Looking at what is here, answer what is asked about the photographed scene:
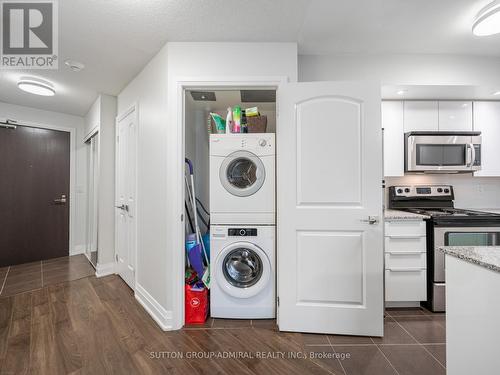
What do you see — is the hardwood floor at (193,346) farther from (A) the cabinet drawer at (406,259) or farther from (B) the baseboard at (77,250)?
(B) the baseboard at (77,250)

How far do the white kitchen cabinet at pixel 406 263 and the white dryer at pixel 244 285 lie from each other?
1.13 m

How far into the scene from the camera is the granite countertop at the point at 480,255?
827 millimetres

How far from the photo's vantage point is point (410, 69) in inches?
86.3

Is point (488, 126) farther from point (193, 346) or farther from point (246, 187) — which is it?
point (193, 346)

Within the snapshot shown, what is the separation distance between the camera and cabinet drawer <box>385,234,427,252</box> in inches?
82.8

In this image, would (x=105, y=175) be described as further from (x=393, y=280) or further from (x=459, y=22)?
(x=459, y=22)

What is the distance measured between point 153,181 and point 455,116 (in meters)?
3.26

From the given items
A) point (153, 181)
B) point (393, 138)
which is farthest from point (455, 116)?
point (153, 181)

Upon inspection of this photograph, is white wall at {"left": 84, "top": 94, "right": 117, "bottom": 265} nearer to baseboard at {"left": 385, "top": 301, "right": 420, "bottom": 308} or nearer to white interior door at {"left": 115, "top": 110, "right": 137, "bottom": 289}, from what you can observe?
white interior door at {"left": 115, "top": 110, "right": 137, "bottom": 289}

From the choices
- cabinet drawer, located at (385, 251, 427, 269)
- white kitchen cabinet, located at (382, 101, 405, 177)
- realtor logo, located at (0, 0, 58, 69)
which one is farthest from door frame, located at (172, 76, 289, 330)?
cabinet drawer, located at (385, 251, 427, 269)

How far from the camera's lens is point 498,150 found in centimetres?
248

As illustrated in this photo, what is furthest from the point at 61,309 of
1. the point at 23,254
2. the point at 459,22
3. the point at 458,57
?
the point at 458,57

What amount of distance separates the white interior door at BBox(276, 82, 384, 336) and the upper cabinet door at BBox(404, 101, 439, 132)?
1.11 meters

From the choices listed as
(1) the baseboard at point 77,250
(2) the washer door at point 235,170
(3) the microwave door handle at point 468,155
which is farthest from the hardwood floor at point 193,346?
(1) the baseboard at point 77,250
